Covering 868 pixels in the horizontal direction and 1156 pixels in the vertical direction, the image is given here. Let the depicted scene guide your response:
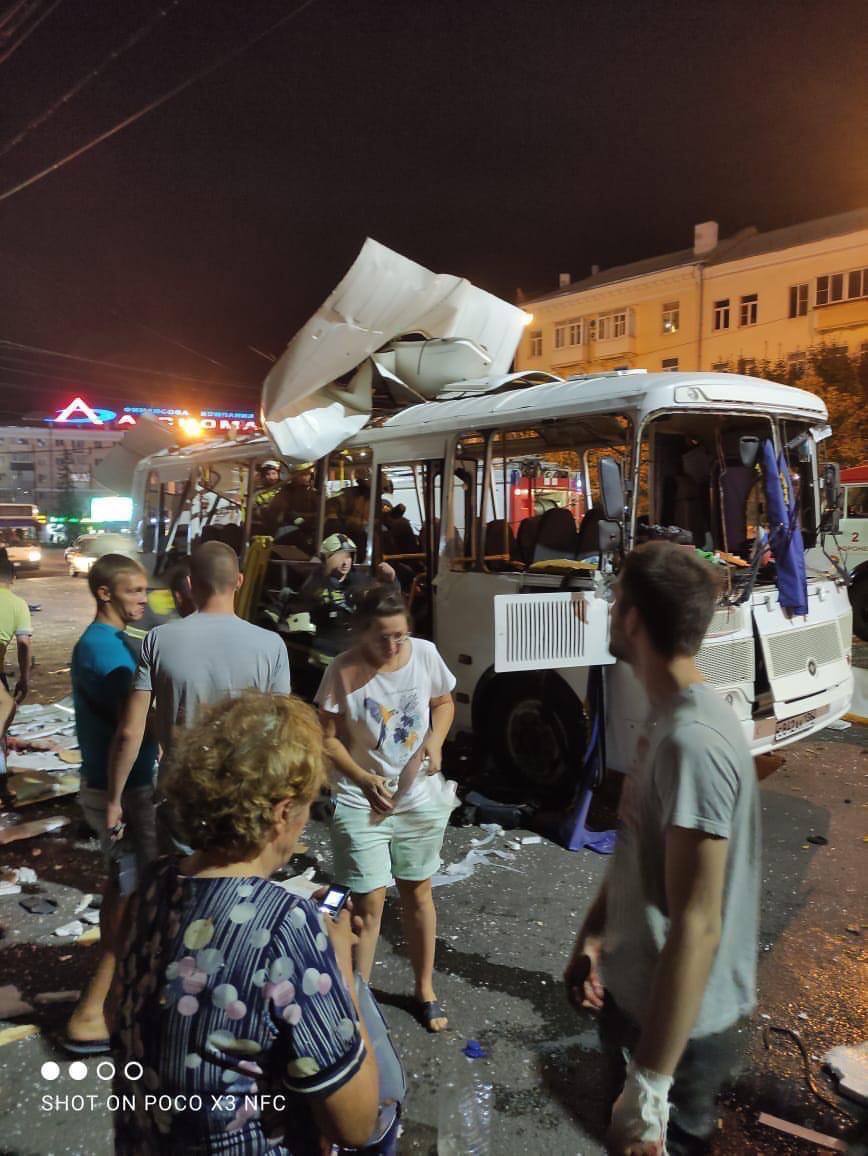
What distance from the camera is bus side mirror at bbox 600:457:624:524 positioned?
4.97m

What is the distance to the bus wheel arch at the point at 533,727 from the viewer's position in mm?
5715

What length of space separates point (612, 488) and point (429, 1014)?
3.16 metres

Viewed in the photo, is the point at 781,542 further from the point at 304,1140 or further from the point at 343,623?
the point at 304,1140

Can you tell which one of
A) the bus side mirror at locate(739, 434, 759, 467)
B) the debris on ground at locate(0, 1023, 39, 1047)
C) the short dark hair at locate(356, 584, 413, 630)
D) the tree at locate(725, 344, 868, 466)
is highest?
the tree at locate(725, 344, 868, 466)

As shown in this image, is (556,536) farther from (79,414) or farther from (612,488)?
(79,414)

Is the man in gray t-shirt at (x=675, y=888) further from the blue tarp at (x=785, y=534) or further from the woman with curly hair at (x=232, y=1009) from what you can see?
the blue tarp at (x=785, y=534)

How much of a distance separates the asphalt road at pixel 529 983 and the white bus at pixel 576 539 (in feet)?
2.73

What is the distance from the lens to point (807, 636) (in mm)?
5656

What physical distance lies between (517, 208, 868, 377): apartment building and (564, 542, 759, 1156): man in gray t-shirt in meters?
29.4

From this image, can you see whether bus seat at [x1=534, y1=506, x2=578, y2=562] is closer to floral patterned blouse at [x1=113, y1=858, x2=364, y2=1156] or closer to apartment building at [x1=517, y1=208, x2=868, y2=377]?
floral patterned blouse at [x1=113, y1=858, x2=364, y2=1156]

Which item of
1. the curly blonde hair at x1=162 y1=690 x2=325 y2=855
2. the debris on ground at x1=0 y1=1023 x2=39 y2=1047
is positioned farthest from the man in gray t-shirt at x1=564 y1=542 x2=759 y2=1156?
the debris on ground at x1=0 y1=1023 x2=39 y2=1047

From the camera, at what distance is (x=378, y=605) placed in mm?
3355

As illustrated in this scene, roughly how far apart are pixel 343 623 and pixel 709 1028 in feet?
19.4

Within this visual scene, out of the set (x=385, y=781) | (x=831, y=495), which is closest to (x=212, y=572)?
(x=385, y=781)
